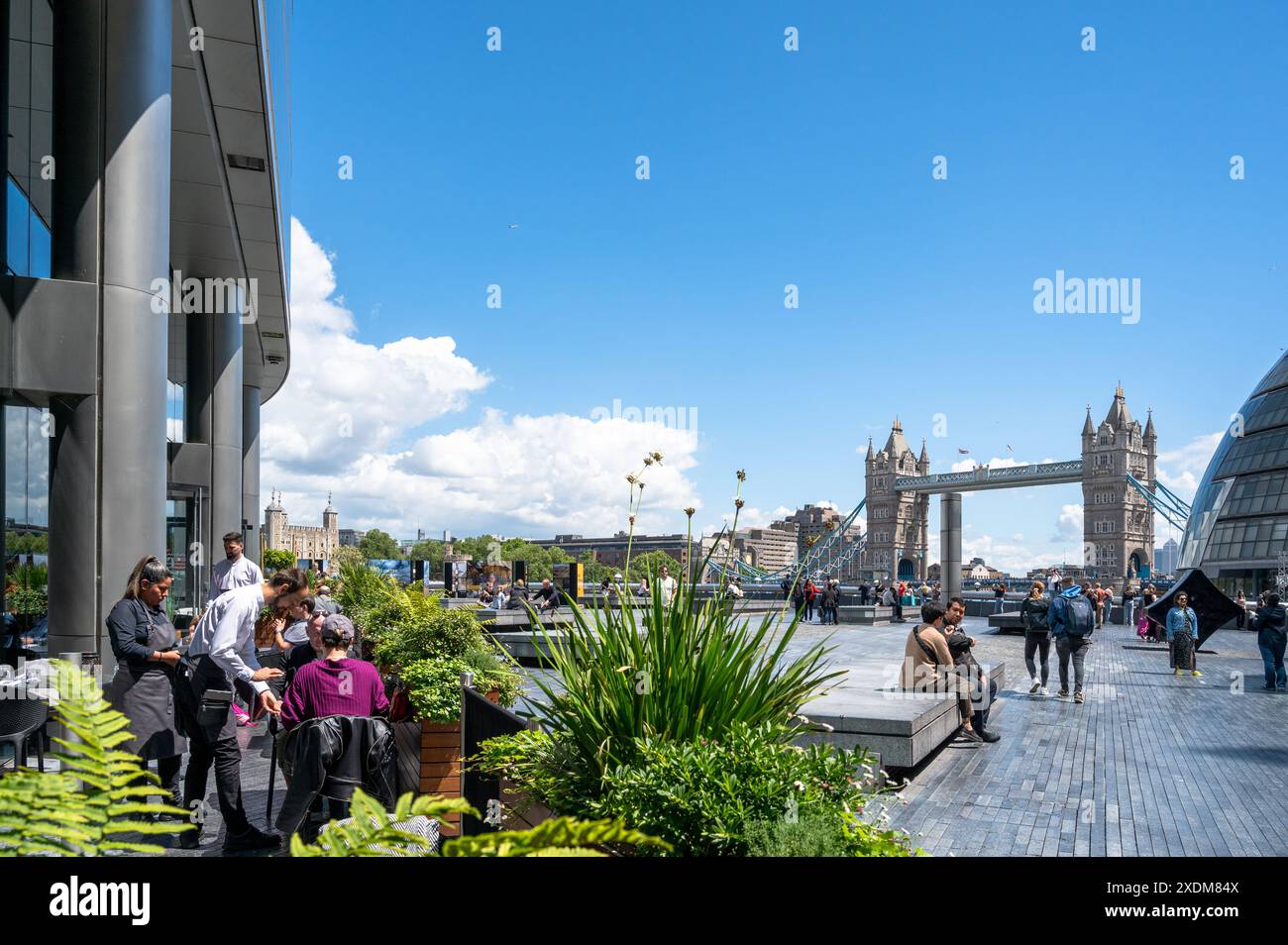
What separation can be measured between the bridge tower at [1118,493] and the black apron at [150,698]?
136019 mm

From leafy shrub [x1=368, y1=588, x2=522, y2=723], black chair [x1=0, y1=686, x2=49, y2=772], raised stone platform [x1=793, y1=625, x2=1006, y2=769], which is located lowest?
raised stone platform [x1=793, y1=625, x2=1006, y2=769]

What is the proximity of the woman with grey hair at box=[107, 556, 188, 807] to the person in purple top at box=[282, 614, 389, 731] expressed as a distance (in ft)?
4.05

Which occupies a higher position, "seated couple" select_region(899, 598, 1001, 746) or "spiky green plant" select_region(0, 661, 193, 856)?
"spiky green plant" select_region(0, 661, 193, 856)

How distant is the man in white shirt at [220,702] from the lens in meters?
6.05

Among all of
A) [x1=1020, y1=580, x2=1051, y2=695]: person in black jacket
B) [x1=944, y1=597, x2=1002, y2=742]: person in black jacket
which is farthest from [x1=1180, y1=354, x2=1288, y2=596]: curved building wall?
[x1=944, y1=597, x2=1002, y2=742]: person in black jacket

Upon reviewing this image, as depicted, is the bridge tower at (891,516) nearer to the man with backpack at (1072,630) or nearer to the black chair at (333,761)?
the man with backpack at (1072,630)

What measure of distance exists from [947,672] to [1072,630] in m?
4.52

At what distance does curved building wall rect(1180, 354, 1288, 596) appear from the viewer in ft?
163

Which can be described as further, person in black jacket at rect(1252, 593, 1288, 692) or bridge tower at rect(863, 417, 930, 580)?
bridge tower at rect(863, 417, 930, 580)

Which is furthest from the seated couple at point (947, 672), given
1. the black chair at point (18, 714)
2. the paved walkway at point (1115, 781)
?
the black chair at point (18, 714)

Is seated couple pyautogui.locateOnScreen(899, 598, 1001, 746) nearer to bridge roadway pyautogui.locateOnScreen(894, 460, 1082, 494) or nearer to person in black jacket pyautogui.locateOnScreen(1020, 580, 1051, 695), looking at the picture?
person in black jacket pyautogui.locateOnScreen(1020, 580, 1051, 695)
